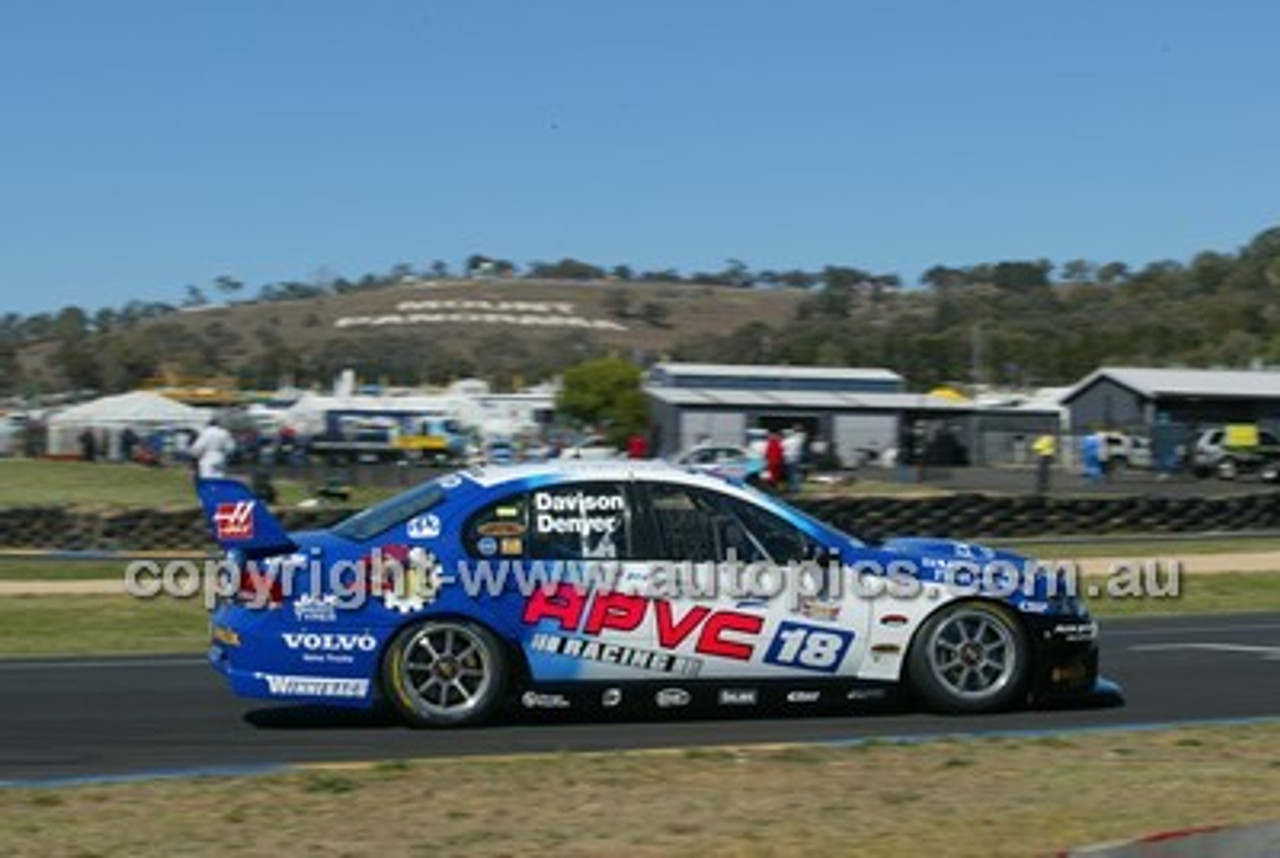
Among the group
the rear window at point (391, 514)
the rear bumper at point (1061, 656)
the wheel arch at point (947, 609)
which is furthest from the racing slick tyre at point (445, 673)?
the rear bumper at point (1061, 656)

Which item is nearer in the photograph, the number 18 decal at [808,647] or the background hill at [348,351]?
the number 18 decal at [808,647]

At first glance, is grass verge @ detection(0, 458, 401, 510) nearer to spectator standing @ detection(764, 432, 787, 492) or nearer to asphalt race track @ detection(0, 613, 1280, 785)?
spectator standing @ detection(764, 432, 787, 492)

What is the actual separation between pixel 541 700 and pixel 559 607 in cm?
49

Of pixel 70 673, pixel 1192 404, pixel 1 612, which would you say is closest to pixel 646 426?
pixel 1192 404

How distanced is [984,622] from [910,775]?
2.21m

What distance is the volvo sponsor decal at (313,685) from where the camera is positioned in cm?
954

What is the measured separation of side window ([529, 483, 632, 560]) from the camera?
978cm

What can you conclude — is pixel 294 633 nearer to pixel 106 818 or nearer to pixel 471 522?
pixel 471 522

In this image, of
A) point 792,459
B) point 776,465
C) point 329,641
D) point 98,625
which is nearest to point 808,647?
point 329,641

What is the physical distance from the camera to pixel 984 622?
9.95 meters

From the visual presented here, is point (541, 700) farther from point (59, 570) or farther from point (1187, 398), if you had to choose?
point (1187, 398)

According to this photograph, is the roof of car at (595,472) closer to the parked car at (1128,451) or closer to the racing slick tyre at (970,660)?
the racing slick tyre at (970,660)

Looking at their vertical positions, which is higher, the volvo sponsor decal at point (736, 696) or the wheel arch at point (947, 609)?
the wheel arch at point (947, 609)

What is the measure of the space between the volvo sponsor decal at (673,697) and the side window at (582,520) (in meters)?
0.73
